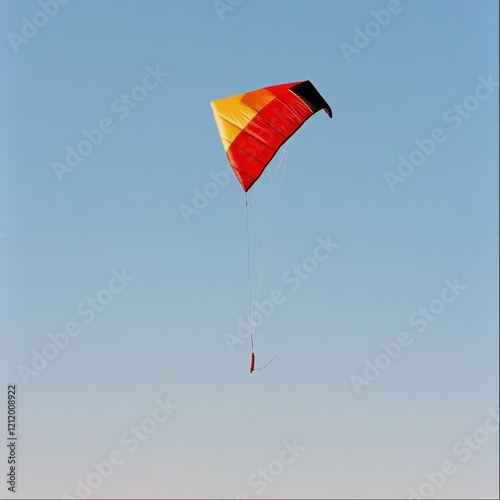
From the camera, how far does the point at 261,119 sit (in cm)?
3403

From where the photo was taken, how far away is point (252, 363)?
31234mm

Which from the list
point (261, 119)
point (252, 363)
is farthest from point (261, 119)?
point (252, 363)

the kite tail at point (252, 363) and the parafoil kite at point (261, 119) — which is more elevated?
the parafoil kite at point (261, 119)

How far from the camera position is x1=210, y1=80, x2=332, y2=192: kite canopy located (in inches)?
1320

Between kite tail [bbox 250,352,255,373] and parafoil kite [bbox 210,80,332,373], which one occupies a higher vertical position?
parafoil kite [bbox 210,80,332,373]

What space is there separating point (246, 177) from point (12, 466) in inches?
410

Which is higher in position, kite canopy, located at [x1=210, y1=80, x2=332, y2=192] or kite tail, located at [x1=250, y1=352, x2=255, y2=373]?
kite canopy, located at [x1=210, y1=80, x2=332, y2=192]

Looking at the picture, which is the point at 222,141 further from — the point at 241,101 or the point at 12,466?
the point at 12,466

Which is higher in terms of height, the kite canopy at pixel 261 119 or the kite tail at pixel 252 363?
the kite canopy at pixel 261 119

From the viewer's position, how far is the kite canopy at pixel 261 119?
33531 mm

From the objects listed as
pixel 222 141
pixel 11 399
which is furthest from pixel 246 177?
pixel 11 399

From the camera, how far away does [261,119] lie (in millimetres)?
34031

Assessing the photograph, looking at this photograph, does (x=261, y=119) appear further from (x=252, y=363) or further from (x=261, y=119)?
(x=252, y=363)

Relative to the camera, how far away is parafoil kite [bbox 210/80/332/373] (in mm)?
33531
